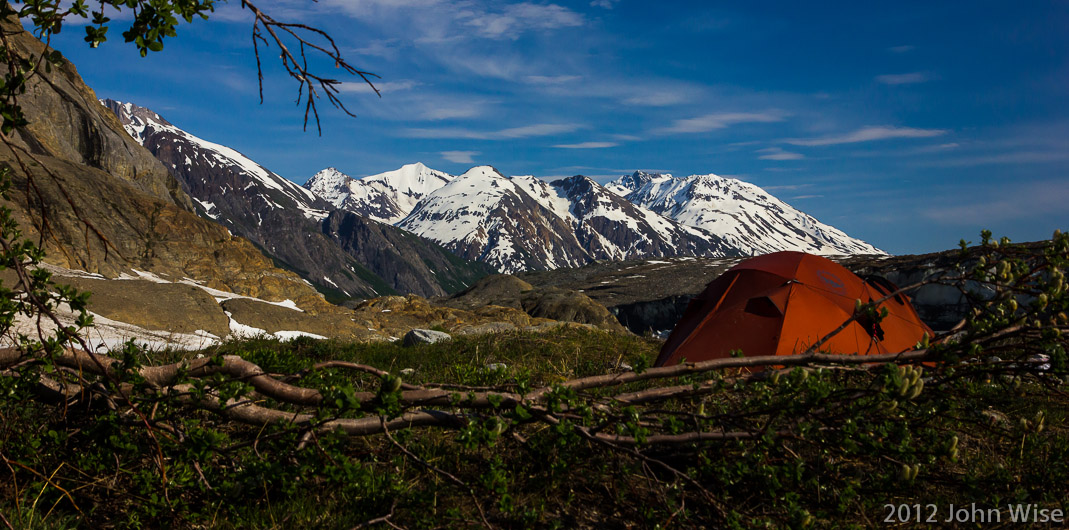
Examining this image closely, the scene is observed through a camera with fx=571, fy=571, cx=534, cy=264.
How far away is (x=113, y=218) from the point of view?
25.9 m

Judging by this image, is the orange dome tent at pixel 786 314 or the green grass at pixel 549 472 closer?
the green grass at pixel 549 472

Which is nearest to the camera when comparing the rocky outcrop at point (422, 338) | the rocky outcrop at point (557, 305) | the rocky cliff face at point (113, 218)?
the rocky outcrop at point (422, 338)

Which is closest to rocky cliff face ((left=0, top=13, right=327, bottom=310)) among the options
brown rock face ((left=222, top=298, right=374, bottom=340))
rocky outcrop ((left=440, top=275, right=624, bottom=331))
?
brown rock face ((left=222, top=298, right=374, bottom=340))

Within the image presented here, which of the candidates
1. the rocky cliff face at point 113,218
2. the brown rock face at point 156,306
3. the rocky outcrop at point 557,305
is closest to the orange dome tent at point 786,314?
the brown rock face at point 156,306

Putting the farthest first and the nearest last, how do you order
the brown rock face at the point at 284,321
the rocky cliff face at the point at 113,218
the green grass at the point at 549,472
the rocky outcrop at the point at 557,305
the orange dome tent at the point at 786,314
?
the rocky outcrop at the point at 557,305, the rocky cliff face at the point at 113,218, the brown rock face at the point at 284,321, the orange dome tent at the point at 786,314, the green grass at the point at 549,472

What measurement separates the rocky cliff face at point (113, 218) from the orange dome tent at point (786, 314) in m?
19.5

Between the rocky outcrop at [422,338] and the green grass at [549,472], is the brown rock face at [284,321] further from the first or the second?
the green grass at [549,472]

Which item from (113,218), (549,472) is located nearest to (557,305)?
(113,218)

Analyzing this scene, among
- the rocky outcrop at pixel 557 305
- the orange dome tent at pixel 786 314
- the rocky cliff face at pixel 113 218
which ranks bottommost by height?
the rocky outcrop at pixel 557 305

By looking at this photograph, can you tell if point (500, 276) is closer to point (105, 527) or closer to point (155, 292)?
point (155, 292)

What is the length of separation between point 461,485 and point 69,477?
9.90 ft

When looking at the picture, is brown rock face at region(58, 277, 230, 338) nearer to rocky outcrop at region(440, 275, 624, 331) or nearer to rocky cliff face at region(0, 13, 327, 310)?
rocky cliff face at region(0, 13, 327, 310)

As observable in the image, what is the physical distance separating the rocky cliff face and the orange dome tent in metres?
19.5

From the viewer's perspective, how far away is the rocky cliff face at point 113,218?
2227 centimetres
